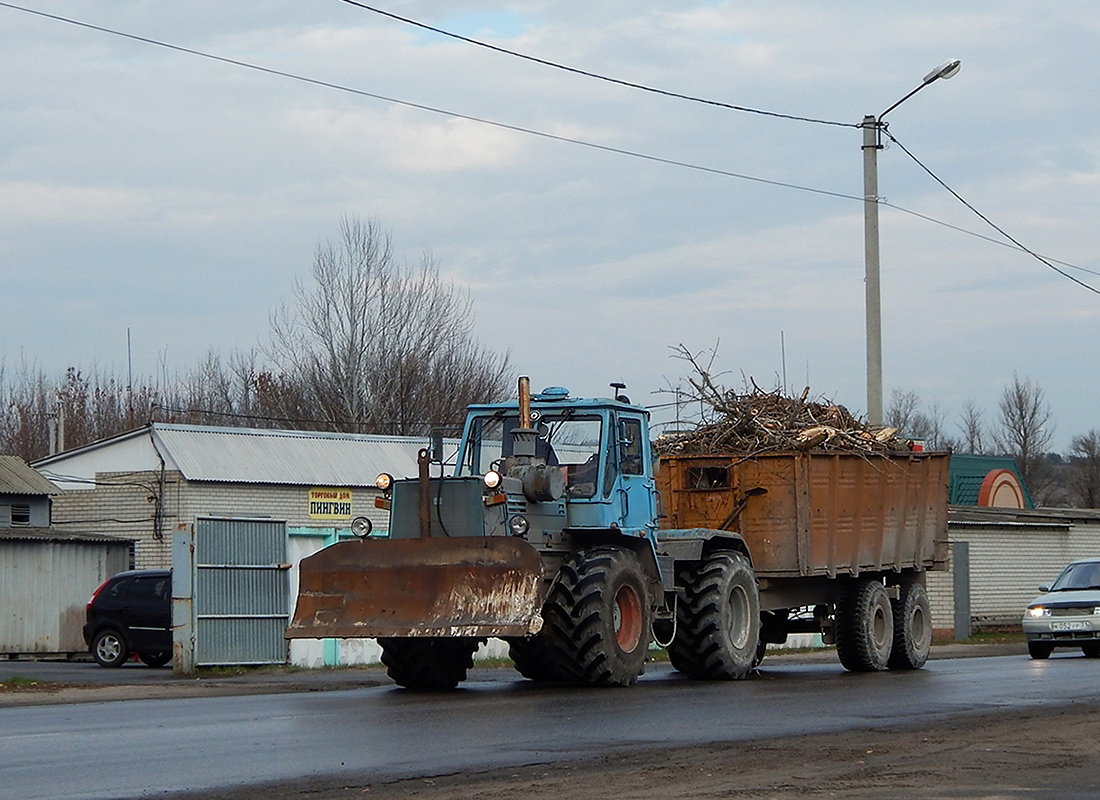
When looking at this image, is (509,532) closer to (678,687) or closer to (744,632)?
(678,687)

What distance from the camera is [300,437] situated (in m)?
41.8

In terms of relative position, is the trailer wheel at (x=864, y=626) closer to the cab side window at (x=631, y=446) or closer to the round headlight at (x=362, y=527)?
the cab side window at (x=631, y=446)

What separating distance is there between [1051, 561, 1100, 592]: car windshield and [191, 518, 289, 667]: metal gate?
12559 millimetres

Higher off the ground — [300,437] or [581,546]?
[300,437]

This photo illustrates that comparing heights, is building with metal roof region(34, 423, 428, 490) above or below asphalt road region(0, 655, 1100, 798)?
above

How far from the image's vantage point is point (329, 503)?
133 ft

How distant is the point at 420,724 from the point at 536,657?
4.40m

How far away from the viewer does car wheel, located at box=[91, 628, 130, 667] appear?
89.3 feet

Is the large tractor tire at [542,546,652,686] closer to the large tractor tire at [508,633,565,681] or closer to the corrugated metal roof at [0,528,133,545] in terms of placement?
the large tractor tire at [508,633,565,681]

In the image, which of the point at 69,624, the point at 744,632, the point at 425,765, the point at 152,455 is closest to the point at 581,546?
the point at 744,632

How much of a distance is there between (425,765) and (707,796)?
1.92 meters

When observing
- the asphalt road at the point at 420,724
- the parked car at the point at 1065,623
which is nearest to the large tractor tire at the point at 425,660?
the asphalt road at the point at 420,724

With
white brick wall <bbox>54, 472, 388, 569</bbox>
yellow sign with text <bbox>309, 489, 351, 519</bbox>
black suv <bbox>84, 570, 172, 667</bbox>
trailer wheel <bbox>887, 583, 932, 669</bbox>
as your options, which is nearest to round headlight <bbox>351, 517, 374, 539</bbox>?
trailer wheel <bbox>887, 583, 932, 669</bbox>

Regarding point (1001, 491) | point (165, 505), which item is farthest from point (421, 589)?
point (1001, 491)
